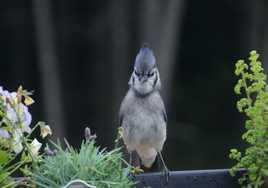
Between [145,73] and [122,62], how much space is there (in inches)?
254

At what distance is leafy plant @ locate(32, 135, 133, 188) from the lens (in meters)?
3.01

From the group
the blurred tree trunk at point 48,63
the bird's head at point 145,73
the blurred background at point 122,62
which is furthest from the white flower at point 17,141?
the blurred tree trunk at point 48,63

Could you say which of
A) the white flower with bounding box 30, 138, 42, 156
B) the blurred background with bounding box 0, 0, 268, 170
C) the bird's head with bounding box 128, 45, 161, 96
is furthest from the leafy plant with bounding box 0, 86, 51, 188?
the blurred background with bounding box 0, 0, 268, 170

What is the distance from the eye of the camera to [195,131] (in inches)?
443

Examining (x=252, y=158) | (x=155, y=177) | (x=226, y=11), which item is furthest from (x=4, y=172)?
(x=226, y=11)

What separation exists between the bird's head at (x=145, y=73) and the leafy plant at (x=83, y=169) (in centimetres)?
117

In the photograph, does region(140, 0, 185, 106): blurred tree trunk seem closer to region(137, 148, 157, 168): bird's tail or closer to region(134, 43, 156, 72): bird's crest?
region(137, 148, 157, 168): bird's tail

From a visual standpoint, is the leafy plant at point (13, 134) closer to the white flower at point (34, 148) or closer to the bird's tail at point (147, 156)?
the white flower at point (34, 148)

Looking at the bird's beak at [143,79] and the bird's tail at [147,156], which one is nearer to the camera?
the bird's beak at [143,79]

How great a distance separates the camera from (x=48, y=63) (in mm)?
11094

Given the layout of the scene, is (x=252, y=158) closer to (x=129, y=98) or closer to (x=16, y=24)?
(x=129, y=98)

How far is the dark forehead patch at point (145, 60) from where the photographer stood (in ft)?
13.9

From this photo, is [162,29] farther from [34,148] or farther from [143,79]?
[34,148]

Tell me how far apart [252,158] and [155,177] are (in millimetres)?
380
